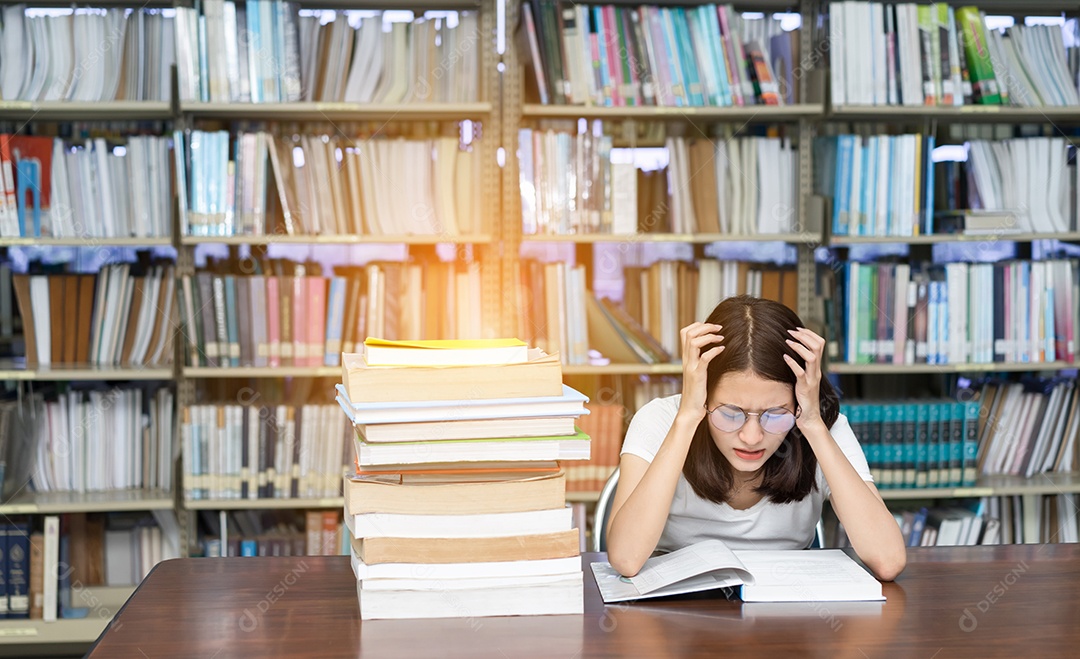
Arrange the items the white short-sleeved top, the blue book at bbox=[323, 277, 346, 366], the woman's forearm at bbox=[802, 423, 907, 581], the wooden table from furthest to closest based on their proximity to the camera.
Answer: the blue book at bbox=[323, 277, 346, 366], the white short-sleeved top, the woman's forearm at bbox=[802, 423, 907, 581], the wooden table

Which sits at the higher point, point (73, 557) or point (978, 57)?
point (978, 57)

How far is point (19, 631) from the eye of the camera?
2.74 metres

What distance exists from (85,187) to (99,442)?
2.40ft

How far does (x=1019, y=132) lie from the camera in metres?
3.03

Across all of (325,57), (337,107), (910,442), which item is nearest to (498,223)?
(337,107)

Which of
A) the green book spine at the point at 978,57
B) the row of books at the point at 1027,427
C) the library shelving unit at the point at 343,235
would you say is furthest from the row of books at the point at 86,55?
the row of books at the point at 1027,427

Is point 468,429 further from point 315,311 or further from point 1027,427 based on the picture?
point 1027,427

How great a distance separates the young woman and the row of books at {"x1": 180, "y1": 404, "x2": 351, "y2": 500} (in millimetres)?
1403

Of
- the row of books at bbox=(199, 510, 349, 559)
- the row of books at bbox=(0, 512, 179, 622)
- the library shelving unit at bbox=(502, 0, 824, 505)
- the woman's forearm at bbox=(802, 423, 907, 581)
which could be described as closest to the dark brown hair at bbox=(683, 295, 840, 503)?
the woman's forearm at bbox=(802, 423, 907, 581)

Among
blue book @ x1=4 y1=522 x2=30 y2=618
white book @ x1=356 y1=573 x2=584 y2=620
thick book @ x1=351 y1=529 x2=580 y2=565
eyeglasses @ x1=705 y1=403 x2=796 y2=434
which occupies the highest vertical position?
eyeglasses @ x1=705 y1=403 x2=796 y2=434

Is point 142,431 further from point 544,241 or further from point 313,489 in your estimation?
point 544,241

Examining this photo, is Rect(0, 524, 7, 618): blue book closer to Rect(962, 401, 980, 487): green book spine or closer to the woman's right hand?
the woman's right hand

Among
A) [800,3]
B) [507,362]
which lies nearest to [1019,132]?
[800,3]

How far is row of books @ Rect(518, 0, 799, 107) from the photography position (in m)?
2.76
